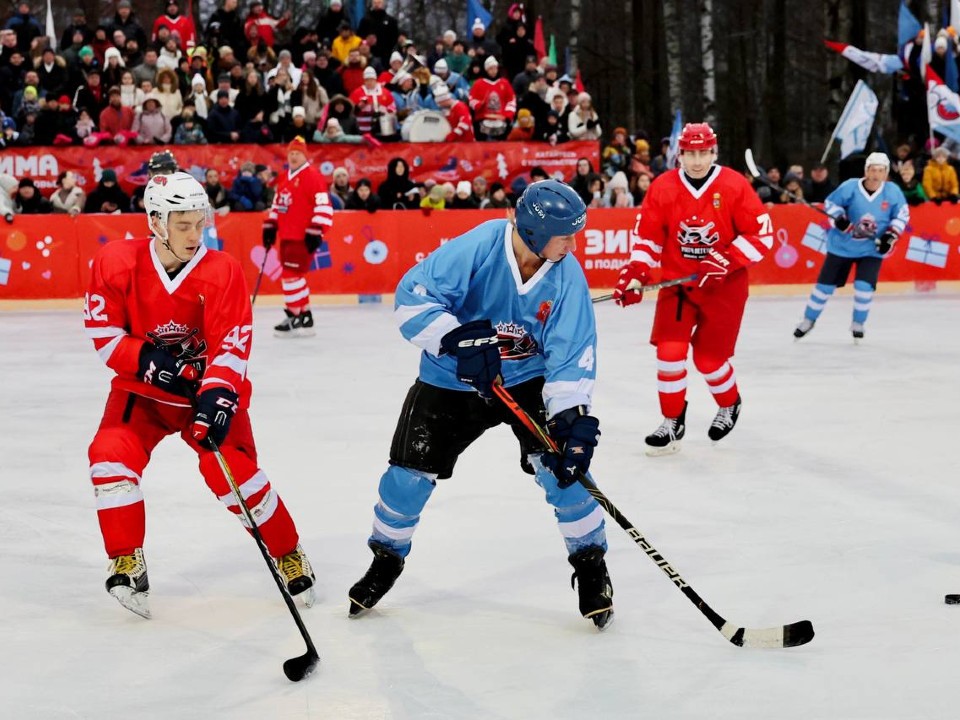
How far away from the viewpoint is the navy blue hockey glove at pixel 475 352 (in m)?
3.37

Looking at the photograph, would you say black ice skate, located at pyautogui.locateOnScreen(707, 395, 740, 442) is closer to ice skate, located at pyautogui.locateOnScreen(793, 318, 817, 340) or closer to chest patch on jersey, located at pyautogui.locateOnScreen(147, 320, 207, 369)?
chest patch on jersey, located at pyautogui.locateOnScreen(147, 320, 207, 369)

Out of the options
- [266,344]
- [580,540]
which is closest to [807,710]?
[580,540]

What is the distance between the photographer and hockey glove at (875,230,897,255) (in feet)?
31.0

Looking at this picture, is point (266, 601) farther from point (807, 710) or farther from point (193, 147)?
point (193, 147)

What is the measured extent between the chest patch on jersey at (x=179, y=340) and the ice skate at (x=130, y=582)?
0.58m

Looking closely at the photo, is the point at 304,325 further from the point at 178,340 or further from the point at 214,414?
the point at 214,414

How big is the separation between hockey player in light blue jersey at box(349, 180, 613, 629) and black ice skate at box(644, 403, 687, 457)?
2.30 m

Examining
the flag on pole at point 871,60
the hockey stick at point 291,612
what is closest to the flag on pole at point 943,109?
the flag on pole at point 871,60

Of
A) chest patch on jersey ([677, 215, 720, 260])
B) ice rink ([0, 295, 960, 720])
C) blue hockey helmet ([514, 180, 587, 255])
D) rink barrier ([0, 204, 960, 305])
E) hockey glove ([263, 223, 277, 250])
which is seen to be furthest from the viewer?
rink barrier ([0, 204, 960, 305])

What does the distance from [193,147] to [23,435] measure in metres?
7.32

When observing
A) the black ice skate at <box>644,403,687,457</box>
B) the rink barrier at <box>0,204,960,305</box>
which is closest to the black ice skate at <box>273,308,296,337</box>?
the rink barrier at <box>0,204,960,305</box>

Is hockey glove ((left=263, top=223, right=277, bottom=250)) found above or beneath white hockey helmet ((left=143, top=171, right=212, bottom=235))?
beneath

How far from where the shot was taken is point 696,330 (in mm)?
6074

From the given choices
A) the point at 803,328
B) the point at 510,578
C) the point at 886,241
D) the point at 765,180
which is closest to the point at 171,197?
the point at 510,578
